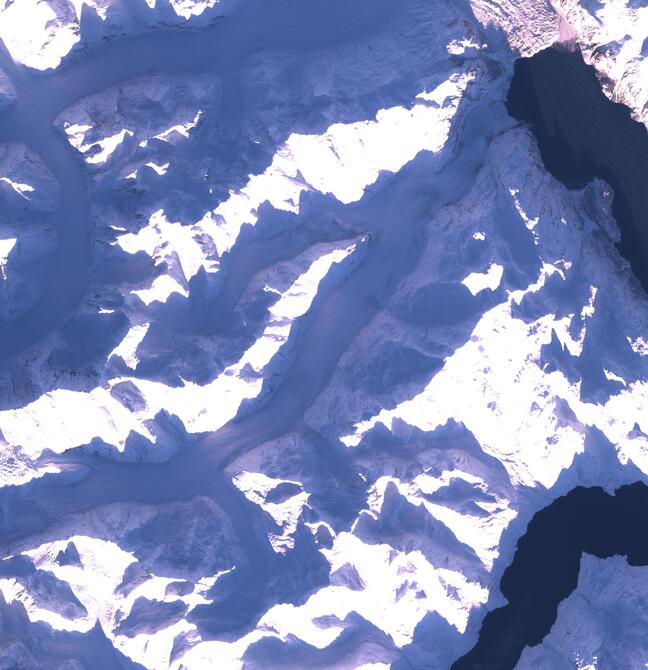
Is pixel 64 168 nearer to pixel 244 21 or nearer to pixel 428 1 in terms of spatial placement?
pixel 244 21

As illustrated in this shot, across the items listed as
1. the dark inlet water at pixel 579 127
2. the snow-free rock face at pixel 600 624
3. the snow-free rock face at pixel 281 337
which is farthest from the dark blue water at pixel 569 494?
the snow-free rock face at pixel 281 337

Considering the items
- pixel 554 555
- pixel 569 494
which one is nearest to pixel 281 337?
pixel 569 494

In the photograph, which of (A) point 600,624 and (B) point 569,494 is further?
(B) point 569,494

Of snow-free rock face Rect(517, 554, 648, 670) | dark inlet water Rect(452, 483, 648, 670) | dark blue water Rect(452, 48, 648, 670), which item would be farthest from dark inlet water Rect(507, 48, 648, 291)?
snow-free rock face Rect(517, 554, 648, 670)

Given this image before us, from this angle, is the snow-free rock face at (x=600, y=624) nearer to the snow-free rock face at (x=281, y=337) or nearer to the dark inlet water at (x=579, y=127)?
the snow-free rock face at (x=281, y=337)

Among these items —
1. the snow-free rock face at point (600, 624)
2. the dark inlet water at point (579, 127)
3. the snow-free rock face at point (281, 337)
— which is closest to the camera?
the snow-free rock face at point (281, 337)

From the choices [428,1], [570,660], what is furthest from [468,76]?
[570,660]

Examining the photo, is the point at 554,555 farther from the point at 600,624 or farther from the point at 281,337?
the point at 281,337
